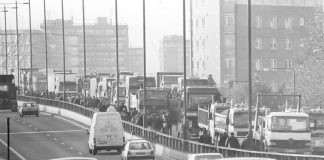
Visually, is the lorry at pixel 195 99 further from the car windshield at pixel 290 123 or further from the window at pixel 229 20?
the window at pixel 229 20

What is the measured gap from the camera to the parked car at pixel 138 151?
42778 millimetres

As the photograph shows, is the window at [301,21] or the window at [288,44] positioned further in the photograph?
the window at [288,44]

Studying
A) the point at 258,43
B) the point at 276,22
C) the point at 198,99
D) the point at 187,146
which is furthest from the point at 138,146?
the point at 276,22

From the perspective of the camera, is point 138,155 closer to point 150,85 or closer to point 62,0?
point 150,85

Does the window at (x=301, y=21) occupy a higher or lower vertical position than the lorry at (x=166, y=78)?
higher

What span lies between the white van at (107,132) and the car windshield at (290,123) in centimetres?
1249

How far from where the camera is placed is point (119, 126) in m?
50.1

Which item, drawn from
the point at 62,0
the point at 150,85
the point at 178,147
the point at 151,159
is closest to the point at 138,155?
the point at 151,159

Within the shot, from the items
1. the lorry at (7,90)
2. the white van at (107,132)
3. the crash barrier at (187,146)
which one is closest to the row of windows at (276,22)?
the crash barrier at (187,146)

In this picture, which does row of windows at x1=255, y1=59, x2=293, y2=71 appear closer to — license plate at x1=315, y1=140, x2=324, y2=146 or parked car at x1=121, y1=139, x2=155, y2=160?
license plate at x1=315, y1=140, x2=324, y2=146

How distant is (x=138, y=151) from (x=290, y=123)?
754 centimetres

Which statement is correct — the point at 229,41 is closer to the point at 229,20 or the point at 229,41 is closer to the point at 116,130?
the point at 229,20

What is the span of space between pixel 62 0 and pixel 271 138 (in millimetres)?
65607

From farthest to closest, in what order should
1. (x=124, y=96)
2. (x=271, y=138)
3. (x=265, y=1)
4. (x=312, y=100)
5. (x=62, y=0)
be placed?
(x=265, y=1) < (x=62, y=0) < (x=124, y=96) < (x=312, y=100) < (x=271, y=138)
